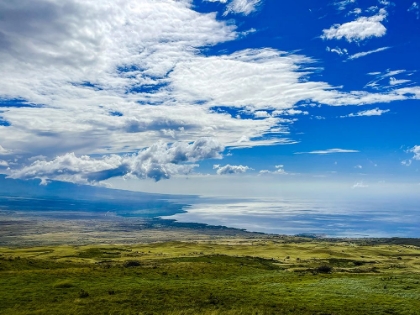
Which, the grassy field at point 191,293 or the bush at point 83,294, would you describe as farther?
the bush at point 83,294

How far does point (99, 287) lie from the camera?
116ft

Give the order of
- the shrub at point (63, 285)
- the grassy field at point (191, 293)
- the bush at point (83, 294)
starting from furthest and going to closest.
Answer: the shrub at point (63, 285), the bush at point (83, 294), the grassy field at point (191, 293)

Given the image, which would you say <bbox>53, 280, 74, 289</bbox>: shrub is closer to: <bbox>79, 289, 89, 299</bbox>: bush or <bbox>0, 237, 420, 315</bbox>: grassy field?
<bbox>0, 237, 420, 315</bbox>: grassy field

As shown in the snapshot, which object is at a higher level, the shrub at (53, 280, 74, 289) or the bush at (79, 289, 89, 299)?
the bush at (79, 289, 89, 299)

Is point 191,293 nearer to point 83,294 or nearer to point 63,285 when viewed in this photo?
point 83,294

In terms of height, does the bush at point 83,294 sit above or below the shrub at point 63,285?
above

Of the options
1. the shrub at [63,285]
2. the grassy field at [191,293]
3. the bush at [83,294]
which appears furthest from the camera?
the shrub at [63,285]

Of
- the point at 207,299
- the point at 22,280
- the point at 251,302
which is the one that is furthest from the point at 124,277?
the point at 251,302

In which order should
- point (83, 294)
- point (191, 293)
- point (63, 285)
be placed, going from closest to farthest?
1. point (83, 294)
2. point (191, 293)
3. point (63, 285)

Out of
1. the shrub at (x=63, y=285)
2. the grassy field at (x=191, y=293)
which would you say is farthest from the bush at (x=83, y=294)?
the shrub at (x=63, y=285)

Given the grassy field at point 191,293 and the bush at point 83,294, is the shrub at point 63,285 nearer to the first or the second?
the grassy field at point 191,293

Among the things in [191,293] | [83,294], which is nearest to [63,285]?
[83,294]

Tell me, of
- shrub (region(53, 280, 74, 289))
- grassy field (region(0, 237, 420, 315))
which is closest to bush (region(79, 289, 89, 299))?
grassy field (region(0, 237, 420, 315))

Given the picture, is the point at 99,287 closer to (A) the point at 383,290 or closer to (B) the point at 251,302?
(B) the point at 251,302
